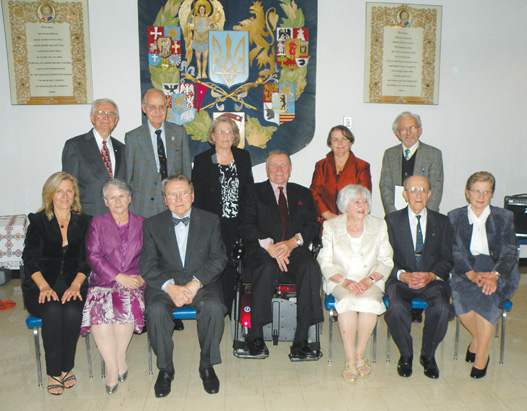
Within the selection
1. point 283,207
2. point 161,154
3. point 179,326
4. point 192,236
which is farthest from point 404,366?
point 161,154

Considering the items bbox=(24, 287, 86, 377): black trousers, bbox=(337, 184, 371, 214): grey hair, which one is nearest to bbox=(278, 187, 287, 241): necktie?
bbox=(337, 184, 371, 214): grey hair

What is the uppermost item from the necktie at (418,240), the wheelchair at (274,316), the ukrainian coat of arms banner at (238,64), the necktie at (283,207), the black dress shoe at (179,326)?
the ukrainian coat of arms banner at (238,64)

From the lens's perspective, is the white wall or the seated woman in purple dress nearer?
the seated woman in purple dress


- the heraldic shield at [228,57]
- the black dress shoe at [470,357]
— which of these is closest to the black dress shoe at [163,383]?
the black dress shoe at [470,357]

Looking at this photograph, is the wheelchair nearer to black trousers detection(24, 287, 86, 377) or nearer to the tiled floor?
the tiled floor

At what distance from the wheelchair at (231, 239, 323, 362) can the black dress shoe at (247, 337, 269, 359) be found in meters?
0.04

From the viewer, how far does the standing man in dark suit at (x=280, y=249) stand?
110 inches

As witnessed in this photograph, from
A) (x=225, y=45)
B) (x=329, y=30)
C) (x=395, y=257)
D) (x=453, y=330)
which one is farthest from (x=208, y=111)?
(x=453, y=330)

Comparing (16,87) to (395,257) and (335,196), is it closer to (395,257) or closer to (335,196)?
(335,196)

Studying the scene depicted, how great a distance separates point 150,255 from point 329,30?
3093mm

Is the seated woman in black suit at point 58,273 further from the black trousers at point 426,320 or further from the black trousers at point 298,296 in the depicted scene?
the black trousers at point 426,320

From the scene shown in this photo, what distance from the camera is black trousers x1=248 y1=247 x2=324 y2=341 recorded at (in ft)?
9.06

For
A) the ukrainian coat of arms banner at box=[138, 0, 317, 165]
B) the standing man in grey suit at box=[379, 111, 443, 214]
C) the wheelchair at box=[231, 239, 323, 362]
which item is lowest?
the wheelchair at box=[231, 239, 323, 362]

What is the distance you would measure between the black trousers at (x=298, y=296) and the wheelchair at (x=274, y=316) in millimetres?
65
